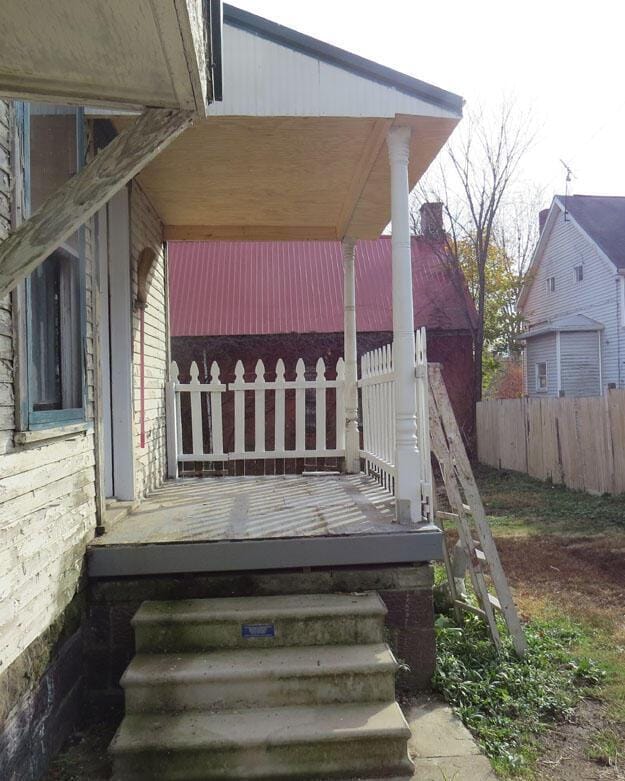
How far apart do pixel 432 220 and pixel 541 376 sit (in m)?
7.41

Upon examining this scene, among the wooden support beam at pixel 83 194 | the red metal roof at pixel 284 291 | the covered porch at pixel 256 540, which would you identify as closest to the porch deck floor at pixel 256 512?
the covered porch at pixel 256 540

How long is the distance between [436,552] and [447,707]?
0.76m

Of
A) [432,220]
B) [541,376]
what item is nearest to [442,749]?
[432,220]

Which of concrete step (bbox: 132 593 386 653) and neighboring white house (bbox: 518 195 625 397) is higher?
neighboring white house (bbox: 518 195 625 397)

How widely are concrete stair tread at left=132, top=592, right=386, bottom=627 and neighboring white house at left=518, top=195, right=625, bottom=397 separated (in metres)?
18.3

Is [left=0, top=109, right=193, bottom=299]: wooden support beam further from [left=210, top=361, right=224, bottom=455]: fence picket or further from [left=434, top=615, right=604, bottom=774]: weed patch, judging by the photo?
[left=210, top=361, right=224, bottom=455]: fence picket

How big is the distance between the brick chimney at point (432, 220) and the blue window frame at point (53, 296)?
16.0 meters

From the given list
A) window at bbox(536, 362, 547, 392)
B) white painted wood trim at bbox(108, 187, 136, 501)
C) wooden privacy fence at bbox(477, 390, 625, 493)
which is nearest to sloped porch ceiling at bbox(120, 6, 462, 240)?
white painted wood trim at bbox(108, 187, 136, 501)

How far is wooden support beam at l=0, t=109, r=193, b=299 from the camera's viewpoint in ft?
6.48

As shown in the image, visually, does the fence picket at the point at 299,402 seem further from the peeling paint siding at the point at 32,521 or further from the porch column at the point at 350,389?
the peeling paint siding at the point at 32,521

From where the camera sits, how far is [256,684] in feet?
9.99

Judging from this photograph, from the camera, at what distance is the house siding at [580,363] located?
21094 millimetres

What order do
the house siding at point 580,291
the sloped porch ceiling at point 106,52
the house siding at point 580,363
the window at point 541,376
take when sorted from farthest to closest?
the window at point 541,376 → the house siding at point 580,363 → the house siding at point 580,291 → the sloped porch ceiling at point 106,52

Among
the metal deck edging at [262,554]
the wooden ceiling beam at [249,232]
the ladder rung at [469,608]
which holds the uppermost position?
the wooden ceiling beam at [249,232]
